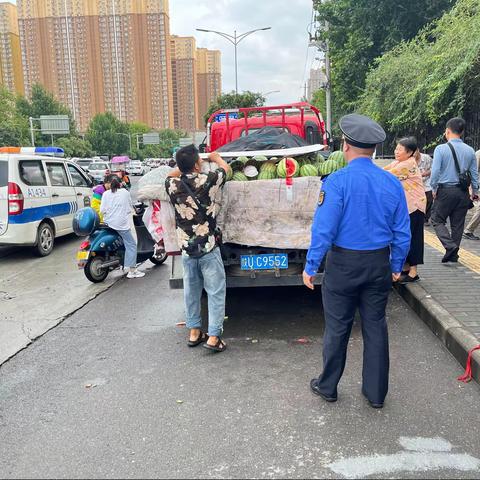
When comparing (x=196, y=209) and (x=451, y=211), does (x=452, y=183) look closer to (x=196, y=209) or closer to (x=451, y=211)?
(x=451, y=211)

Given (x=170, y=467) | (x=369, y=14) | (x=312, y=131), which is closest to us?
(x=170, y=467)

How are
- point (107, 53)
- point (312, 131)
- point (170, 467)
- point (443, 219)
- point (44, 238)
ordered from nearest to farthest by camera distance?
point (170, 467), point (443, 219), point (312, 131), point (44, 238), point (107, 53)

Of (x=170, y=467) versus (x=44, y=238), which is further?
(x=44, y=238)

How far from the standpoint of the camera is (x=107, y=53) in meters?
94.2

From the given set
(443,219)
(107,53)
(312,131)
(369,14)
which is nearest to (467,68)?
(312,131)

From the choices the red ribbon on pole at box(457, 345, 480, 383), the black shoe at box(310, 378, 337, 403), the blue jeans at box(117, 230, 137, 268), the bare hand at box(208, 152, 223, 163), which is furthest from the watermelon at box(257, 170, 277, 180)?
the blue jeans at box(117, 230, 137, 268)

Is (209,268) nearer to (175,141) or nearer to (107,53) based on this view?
(107,53)

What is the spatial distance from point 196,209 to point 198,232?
20 cm

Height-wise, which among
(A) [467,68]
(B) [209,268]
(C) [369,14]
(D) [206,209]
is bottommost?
(B) [209,268]

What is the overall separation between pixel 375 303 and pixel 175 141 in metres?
108

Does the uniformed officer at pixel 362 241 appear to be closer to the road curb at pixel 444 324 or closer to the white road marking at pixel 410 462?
the white road marking at pixel 410 462

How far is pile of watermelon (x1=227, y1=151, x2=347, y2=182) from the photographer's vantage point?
4.68 meters

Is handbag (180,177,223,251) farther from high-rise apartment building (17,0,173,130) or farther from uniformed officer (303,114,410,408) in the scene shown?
high-rise apartment building (17,0,173,130)

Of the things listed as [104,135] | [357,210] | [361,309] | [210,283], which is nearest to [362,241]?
[357,210]
